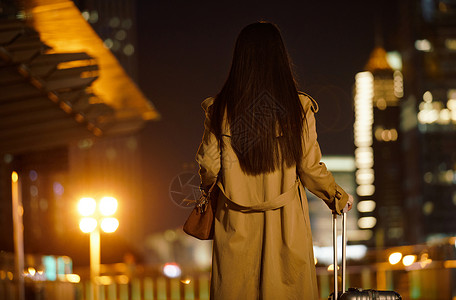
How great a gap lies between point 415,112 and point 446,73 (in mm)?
7987

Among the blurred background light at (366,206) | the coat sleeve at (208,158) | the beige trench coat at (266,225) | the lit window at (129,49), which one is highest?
the lit window at (129,49)

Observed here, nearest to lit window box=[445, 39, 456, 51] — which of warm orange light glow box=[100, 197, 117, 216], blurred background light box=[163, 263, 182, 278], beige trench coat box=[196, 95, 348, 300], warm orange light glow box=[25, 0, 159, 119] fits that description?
warm orange light glow box=[100, 197, 117, 216]

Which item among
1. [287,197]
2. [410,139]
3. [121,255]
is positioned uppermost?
[410,139]

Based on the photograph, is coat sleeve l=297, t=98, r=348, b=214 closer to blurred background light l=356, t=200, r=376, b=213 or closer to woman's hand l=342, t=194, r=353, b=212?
woman's hand l=342, t=194, r=353, b=212

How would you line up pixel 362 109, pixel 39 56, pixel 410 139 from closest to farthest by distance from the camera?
pixel 39 56 → pixel 410 139 → pixel 362 109

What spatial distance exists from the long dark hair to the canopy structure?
3.24 m

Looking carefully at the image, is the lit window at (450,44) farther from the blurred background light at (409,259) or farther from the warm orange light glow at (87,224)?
the warm orange light glow at (87,224)

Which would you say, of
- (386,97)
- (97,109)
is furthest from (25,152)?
(386,97)

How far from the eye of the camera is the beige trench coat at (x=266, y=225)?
2840 millimetres

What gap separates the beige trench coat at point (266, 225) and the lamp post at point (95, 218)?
985 centimetres

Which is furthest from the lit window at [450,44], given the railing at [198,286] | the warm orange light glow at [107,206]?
the railing at [198,286]

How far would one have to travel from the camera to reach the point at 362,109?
149125 mm

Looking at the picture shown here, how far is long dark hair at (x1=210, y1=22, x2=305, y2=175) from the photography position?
279cm

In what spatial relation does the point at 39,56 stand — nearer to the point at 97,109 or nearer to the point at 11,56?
the point at 11,56
